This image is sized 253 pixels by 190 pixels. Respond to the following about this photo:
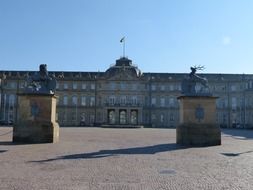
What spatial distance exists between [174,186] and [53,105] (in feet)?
41.0

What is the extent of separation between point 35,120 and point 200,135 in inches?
333

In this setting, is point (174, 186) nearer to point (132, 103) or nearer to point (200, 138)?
point (200, 138)

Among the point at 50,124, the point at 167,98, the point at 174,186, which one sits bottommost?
the point at 174,186

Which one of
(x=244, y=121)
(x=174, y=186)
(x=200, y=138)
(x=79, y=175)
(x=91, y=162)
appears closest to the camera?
(x=174, y=186)

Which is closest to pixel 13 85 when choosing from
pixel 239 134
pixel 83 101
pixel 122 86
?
pixel 83 101

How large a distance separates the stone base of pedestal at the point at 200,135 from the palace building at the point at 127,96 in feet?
208

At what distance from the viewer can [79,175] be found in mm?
8719

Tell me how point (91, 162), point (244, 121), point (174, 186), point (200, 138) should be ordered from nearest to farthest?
point (174, 186) → point (91, 162) → point (200, 138) → point (244, 121)

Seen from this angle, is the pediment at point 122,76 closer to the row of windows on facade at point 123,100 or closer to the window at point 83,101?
the row of windows on facade at point 123,100

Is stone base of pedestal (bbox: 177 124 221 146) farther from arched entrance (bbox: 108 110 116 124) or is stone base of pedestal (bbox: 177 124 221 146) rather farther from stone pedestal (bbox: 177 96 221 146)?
arched entrance (bbox: 108 110 116 124)

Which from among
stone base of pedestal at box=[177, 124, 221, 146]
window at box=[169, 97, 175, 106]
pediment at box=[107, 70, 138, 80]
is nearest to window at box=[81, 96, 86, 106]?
pediment at box=[107, 70, 138, 80]

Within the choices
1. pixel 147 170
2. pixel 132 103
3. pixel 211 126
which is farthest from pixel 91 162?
pixel 132 103

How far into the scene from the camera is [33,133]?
17938mm

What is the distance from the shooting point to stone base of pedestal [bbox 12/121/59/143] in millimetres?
17906
